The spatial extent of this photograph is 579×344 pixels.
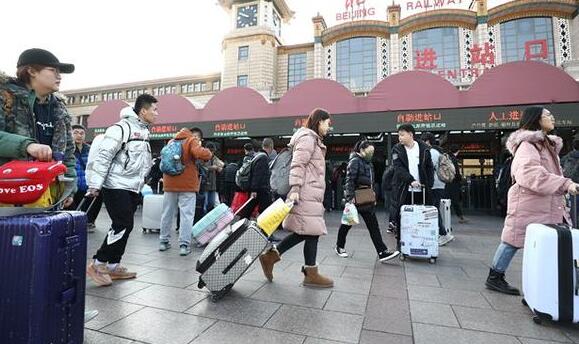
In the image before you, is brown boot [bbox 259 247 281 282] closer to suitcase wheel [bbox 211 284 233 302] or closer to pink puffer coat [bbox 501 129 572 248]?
suitcase wheel [bbox 211 284 233 302]

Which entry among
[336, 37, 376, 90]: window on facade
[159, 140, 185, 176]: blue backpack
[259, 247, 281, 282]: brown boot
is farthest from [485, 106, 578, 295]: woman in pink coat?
[336, 37, 376, 90]: window on facade

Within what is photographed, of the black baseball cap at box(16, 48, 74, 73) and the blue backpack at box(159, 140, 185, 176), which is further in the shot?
the blue backpack at box(159, 140, 185, 176)

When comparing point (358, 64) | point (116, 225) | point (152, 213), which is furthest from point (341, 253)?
point (358, 64)

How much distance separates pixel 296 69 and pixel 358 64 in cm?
636

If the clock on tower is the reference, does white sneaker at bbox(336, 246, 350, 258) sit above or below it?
below

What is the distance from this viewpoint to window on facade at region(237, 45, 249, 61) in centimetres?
3067

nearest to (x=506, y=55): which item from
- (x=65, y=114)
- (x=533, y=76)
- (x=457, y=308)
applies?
(x=533, y=76)

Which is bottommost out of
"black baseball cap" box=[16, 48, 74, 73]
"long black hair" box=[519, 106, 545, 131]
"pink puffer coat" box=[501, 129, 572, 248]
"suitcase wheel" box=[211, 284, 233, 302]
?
"suitcase wheel" box=[211, 284, 233, 302]

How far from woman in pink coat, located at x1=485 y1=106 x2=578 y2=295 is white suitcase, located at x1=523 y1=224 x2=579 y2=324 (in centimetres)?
40

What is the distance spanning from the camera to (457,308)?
288cm

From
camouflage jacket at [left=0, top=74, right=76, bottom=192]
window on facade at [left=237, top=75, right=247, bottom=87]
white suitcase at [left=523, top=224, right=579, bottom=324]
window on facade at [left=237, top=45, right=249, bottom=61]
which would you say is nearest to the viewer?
camouflage jacket at [left=0, top=74, right=76, bottom=192]

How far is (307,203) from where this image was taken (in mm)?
3355

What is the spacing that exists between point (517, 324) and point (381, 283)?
1297 mm

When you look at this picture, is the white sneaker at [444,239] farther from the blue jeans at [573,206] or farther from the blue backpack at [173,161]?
the blue backpack at [173,161]
